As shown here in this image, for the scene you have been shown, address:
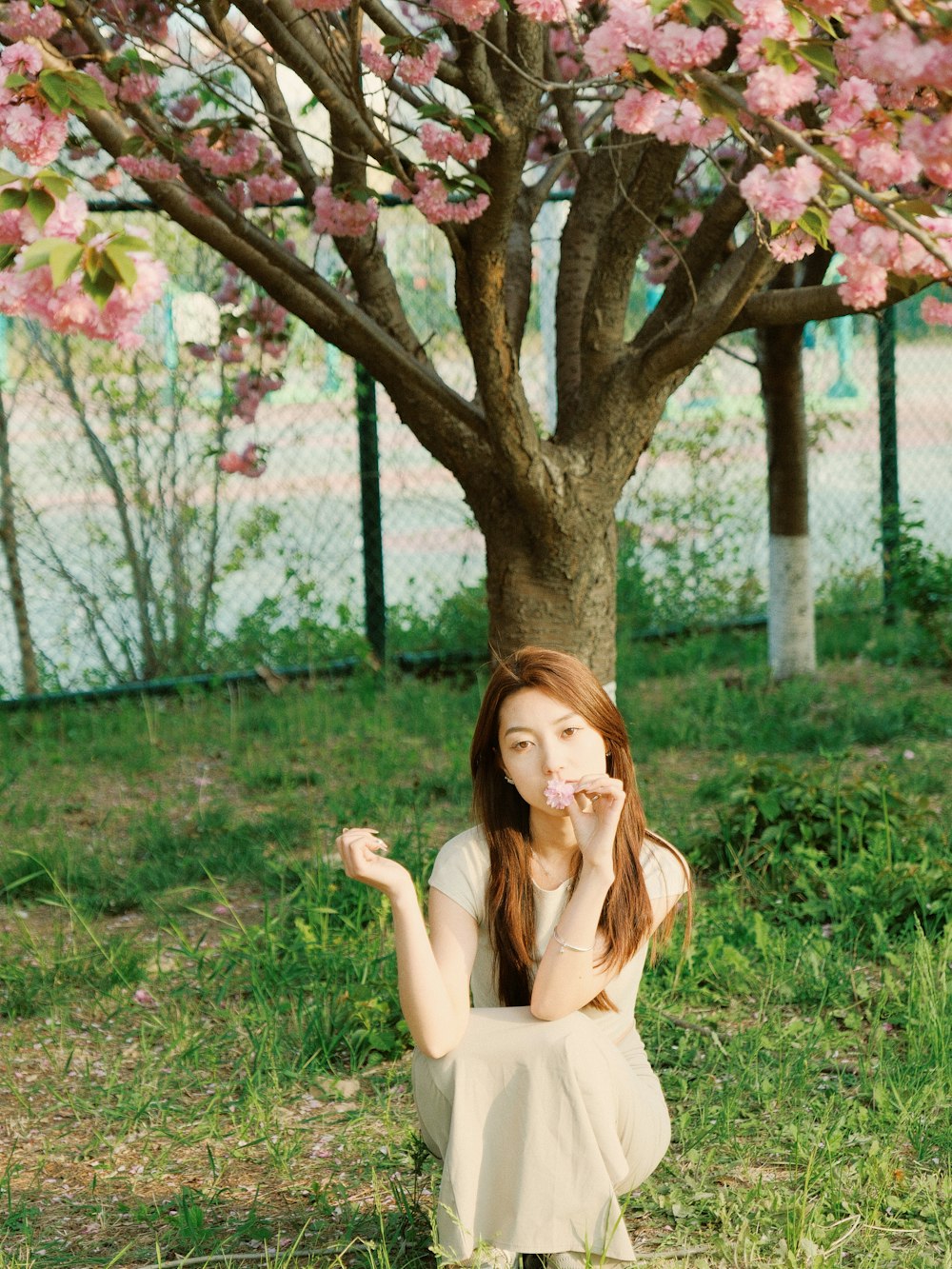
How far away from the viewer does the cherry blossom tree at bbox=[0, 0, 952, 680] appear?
5.37 feet

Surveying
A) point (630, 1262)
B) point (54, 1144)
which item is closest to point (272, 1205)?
point (54, 1144)

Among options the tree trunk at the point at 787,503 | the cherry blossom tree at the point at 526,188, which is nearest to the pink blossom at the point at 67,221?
the cherry blossom tree at the point at 526,188

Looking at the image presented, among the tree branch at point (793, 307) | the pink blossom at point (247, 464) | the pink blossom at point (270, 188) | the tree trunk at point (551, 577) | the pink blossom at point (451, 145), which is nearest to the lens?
the pink blossom at point (451, 145)

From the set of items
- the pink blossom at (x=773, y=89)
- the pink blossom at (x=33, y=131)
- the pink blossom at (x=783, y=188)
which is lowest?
the pink blossom at (x=783, y=188)

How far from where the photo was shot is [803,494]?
18.2 ft

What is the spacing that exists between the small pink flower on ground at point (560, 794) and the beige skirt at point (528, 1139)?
0.28 m

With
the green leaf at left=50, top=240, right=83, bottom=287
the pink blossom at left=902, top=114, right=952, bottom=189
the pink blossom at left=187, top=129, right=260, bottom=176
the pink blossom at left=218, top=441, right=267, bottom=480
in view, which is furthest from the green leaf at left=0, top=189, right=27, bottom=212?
the pink blossom at left=218, top=441, right=267, bottom=480

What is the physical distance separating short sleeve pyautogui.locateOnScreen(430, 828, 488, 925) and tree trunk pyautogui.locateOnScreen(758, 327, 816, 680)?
3.46 meters

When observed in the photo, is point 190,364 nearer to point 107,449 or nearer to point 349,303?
point 107,449

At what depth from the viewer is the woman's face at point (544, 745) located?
206 cm

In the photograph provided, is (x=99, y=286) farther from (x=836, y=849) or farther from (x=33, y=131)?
(x=836, y=849)

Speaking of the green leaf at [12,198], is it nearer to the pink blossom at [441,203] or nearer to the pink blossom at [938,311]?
the pink blossom at [441,203]

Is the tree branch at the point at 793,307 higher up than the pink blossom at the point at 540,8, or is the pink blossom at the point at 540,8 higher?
the pink blossom at the point at 540,8

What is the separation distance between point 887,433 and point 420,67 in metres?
4.51
